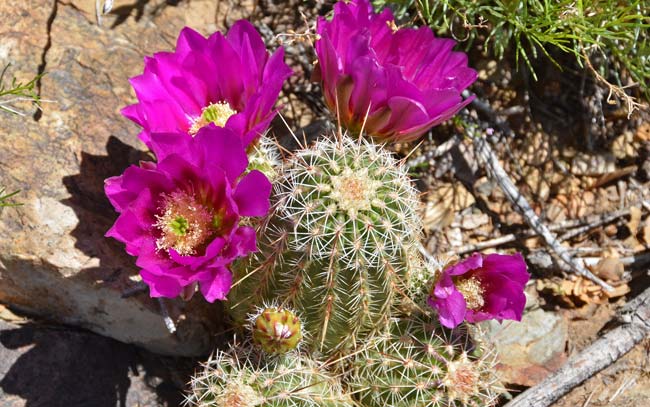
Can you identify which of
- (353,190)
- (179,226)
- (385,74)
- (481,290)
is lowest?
(481,290)

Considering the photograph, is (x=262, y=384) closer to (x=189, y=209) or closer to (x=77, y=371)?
(x=189, y=209)

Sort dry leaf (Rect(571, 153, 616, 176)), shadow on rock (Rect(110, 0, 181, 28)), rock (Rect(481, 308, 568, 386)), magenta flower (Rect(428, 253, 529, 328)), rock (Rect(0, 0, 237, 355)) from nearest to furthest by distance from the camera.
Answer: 1. magenta flower (Rect(428, 253, 529, 328))
2. rock (Rect(0, 0, 237, 355))
3. rock (Rect(481, 308, 568, 386))
4. shadow on rock (Rect(110, 0, 181, 28))
5. dry leaf (Rect(571, 153, 616, 176))

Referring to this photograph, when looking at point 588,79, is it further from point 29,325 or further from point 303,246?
point 29,325

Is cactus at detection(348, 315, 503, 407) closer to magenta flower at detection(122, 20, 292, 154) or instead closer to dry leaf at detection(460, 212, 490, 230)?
magenta flower at detection(122, 20, 292, 154)

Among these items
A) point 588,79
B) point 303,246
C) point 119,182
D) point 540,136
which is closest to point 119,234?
point 119,182

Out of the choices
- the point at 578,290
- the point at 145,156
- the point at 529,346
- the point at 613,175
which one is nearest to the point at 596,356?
the point at 529,346

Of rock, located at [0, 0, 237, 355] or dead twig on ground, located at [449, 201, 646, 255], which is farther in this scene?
dead twig on ground, located at [449, 201, 646, 255]

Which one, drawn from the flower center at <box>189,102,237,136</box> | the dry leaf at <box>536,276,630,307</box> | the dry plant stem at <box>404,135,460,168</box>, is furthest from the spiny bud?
the dry leaf at <box>536,276,630,307</box>
